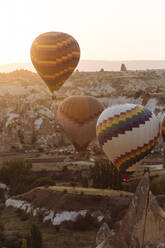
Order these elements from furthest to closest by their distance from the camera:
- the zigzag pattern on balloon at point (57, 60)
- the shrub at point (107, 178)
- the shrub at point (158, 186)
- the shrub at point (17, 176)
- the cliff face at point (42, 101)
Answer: the cliff face at point (42, 101)
the shrub at point (17, 176)
the zigzag pattern on balloon at point (57, 60)
the shrub at point (107, 178)
the shrub at point (158, 186)

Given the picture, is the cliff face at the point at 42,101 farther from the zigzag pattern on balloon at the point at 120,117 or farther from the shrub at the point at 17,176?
the zigzag pattern on balloon at the point at 120,117

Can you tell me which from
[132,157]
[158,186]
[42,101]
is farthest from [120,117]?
[42,101]

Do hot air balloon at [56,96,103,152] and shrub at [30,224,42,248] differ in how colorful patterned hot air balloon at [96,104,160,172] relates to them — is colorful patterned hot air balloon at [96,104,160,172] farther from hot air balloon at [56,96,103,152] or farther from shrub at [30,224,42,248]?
hot air balloon at [56,96,103,152]

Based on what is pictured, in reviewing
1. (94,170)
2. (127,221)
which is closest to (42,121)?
(94,170)

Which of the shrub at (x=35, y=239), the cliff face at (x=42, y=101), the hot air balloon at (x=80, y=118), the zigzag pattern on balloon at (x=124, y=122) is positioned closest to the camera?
the zigzag pattern on balloon at (x=124, y=122)

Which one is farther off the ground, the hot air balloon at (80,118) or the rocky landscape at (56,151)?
the hot air balloon at (80,118)

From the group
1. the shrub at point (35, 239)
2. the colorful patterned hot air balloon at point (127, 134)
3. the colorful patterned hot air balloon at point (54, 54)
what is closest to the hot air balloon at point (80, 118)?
the colorful patterned hot air balloon at point (54, 54)

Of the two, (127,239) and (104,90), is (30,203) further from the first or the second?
(104,90)
